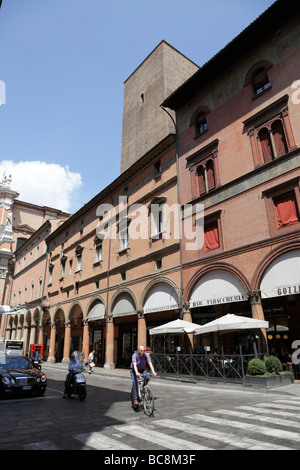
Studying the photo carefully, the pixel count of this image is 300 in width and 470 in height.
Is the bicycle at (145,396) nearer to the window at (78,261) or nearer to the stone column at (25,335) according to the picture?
the window at (78,261)

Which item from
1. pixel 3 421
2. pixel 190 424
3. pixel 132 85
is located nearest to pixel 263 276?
pixel 190 424

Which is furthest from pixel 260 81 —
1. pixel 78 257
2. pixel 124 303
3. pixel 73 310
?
pixel 73 310

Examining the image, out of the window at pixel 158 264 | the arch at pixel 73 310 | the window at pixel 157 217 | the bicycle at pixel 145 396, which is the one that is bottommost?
the bicycle at pixel 145 396

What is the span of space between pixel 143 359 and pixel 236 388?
6.07m

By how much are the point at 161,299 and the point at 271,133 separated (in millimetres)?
11641

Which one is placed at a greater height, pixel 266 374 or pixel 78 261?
pixel 78 261

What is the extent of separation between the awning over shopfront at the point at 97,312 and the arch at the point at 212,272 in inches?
438

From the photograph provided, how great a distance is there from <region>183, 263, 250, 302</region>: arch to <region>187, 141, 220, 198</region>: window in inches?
181

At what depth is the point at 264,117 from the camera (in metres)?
16.2

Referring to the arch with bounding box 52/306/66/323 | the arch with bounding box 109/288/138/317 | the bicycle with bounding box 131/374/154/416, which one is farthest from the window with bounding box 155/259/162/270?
the arch with bounding box 52/306/66/323

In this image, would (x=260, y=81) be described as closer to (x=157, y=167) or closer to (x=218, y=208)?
(x=218, y=208)

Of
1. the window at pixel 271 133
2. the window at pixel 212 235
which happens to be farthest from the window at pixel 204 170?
the window at pixel 271 133

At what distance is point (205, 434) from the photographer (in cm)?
567

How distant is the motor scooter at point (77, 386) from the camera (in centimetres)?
1033
